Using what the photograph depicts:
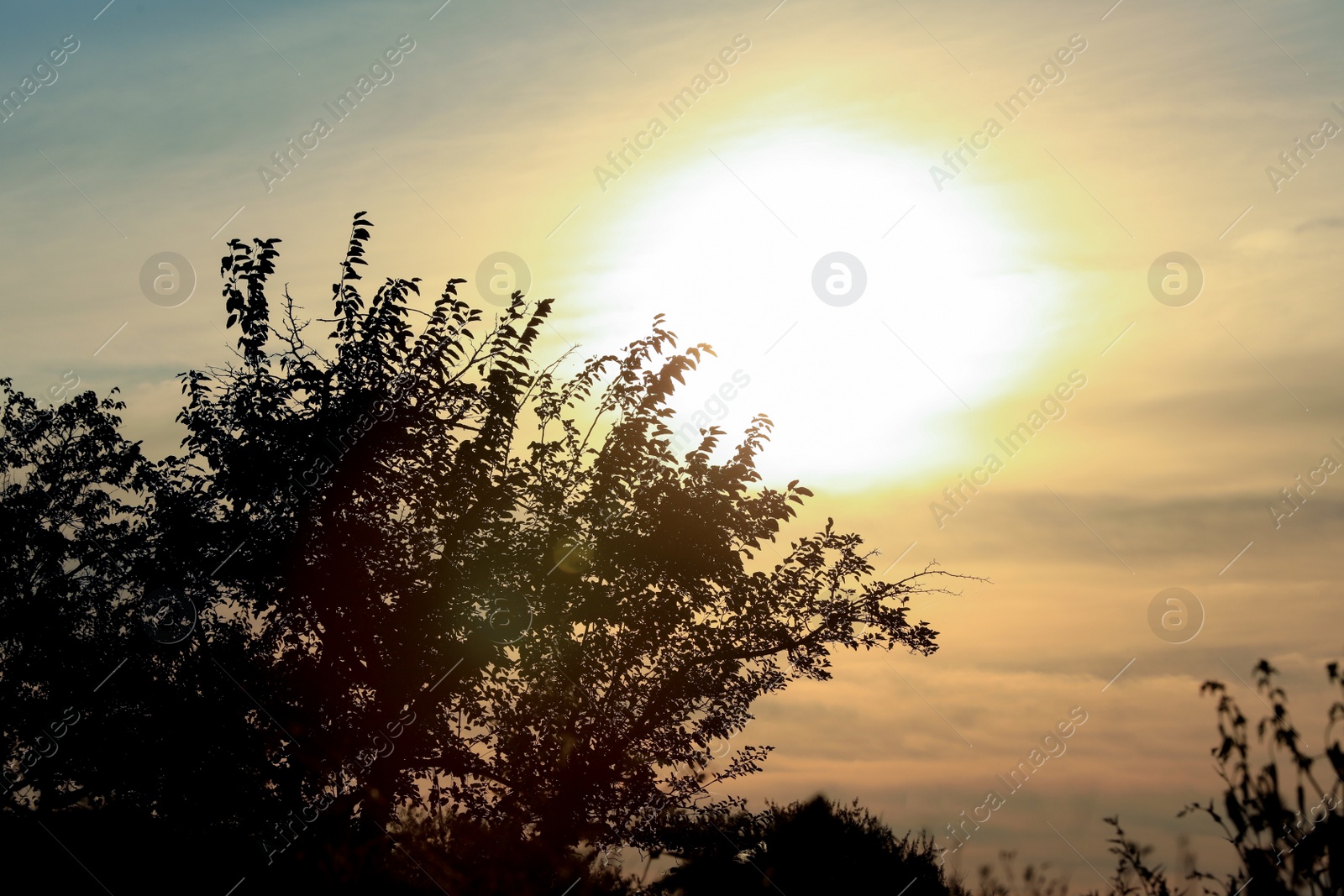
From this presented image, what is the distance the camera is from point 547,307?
1836 cm

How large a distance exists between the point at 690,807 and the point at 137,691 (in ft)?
36.7

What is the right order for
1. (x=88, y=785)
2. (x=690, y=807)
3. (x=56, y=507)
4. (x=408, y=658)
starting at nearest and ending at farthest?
1. (x=408, y=658)
2. (x=690, y=807)
3. (x=88, y=785)
4. (x=56, y=507)

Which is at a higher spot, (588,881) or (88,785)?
(588,881)

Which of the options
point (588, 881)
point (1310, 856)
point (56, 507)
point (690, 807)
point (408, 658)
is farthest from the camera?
point (56, 507)

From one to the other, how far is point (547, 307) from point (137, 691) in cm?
1114

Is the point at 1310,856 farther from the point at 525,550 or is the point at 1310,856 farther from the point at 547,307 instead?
the point at 547,307

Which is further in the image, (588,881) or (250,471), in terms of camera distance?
(250,471)

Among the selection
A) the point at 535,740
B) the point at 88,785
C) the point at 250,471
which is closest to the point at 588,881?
the point at 535,740

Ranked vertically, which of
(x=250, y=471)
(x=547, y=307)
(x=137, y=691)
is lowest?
(x=137, y=691)

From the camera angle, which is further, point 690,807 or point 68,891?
point 68,891

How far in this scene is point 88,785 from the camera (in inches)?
915

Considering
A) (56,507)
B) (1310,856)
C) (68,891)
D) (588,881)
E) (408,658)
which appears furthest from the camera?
(56,507)

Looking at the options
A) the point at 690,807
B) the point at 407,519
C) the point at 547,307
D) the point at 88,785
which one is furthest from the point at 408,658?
the point at 88,785

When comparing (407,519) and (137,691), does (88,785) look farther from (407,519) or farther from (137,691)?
(407,519)
